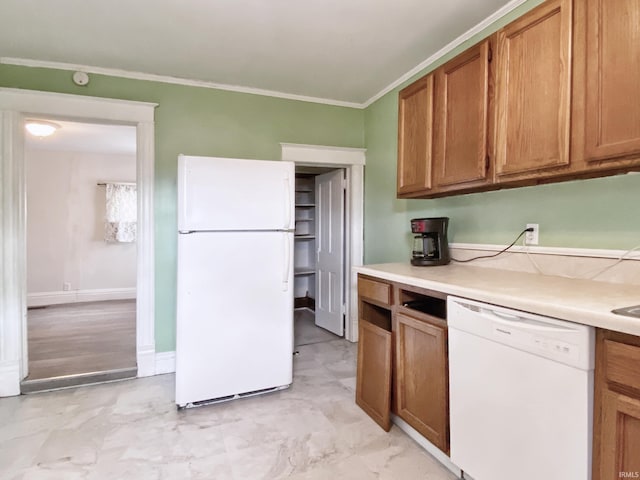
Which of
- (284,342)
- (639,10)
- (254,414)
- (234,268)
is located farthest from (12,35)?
(639,10)

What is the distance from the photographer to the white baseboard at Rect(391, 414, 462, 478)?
5.78ft

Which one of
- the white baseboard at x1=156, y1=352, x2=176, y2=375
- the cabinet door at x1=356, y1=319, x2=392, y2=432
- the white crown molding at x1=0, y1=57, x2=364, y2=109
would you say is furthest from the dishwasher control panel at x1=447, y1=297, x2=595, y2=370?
the white crown molding at x1=0, y1=57, x2=364, y2=109

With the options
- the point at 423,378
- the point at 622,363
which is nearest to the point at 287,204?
the point at 423,378

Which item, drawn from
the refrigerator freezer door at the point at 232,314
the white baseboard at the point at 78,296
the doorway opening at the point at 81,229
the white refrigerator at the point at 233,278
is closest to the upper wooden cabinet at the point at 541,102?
the white refrigerator at the point at 233,278

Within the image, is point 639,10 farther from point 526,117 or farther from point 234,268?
point 234,268

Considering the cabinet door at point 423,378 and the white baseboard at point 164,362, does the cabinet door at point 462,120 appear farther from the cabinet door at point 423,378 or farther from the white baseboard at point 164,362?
the white baseboard at point 164,362

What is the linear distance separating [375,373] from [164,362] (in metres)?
1.89

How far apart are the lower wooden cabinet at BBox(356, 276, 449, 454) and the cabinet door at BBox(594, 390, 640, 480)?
669 mm

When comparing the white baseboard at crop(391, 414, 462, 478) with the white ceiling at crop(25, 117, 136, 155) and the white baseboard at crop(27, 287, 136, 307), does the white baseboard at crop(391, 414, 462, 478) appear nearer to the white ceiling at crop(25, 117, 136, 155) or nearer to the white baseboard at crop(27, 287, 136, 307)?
the white ceiling at crop(25, 117, 136, 155)

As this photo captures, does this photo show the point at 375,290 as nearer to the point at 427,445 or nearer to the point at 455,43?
the point at 427,445

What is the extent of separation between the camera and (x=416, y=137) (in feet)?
8.00

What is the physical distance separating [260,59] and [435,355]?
241cm

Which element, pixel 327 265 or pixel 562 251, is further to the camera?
pixel 327 265

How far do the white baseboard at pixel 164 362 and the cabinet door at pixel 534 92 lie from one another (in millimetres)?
2885
